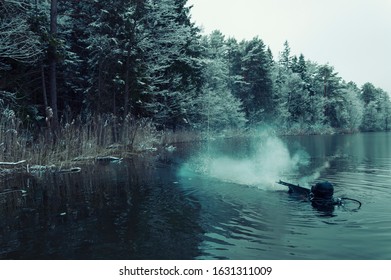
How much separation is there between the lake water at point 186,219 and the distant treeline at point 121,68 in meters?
5.93

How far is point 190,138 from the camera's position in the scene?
3275 centimetres

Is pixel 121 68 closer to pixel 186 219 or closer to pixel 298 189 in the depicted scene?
pixel 298 189

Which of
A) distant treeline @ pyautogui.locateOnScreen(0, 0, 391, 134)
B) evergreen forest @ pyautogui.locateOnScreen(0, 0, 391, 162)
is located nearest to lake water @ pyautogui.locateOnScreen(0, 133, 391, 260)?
evergreen forest @ pyautogui.locateOnScreen(0, 0, 391, 162)

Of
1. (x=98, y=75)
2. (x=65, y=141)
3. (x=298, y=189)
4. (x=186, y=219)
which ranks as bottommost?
(x=186, y=219)

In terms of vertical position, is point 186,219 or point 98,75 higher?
point 98,75

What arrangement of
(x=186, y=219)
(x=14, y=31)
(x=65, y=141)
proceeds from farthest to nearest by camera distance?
(x=65, y=141)
(x=14, y=31)
(x=186, y=219)

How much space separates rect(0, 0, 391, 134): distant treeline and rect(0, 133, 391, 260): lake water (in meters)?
5.93

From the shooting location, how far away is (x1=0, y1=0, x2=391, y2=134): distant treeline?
1590 centimetres

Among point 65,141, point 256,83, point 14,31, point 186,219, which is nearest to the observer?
point 186,219

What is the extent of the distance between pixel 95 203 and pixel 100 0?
16081 millimetres

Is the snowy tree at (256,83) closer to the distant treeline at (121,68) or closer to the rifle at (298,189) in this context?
the distant treeline at (121,68)

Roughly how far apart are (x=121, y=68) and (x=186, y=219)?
16.2m

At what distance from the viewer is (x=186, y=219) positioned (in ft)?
22.2

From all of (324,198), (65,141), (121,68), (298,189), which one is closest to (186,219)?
(324,198)
